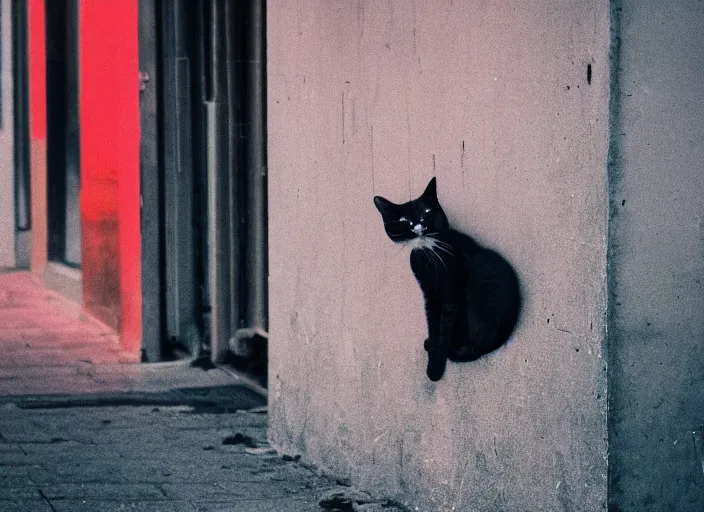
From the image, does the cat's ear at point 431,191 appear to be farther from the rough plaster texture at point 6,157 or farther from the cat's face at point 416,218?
the rough plaster texture at point 6,157

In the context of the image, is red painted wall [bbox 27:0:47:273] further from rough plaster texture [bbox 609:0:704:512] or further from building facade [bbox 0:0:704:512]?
rough plaster texture [bbox 609:0:704:512]

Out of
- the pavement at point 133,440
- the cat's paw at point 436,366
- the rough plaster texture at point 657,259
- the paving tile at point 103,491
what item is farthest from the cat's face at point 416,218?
the paving tile at point 103,491

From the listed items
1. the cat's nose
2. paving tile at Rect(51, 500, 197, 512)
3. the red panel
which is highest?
the red panel

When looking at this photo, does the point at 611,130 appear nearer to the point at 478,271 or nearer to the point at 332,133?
the point at 478,271

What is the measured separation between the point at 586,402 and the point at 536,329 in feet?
0.95

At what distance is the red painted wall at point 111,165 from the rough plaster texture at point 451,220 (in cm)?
235

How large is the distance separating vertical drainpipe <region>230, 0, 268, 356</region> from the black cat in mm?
2909

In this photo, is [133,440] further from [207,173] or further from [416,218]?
[207,173]

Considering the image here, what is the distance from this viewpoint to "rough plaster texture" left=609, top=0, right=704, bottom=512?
2904mm

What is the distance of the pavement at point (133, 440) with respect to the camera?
4090 mm

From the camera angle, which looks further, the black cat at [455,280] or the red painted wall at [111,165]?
the red painted wall at [111,165]

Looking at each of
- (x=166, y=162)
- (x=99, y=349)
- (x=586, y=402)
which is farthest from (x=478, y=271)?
(x=99, y=349)

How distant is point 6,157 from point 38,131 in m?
1.29

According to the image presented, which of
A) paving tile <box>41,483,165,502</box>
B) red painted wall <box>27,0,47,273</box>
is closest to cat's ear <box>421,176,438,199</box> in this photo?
paving tile <box>41,483,165,502</box>
